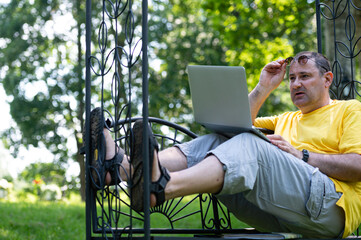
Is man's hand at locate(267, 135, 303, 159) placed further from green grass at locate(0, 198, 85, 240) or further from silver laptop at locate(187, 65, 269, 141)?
green grass at locate(0, 198, 85, 240)

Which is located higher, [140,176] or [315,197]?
[140,176]

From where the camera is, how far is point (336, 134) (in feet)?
7.64

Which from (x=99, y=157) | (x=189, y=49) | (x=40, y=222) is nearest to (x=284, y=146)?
(x=99, y=157)

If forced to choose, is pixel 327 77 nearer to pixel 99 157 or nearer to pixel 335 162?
pixel 335 162

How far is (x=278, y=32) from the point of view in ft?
36.6

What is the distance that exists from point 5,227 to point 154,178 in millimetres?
2887

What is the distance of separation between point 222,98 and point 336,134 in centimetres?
62

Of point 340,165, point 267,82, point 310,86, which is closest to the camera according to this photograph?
point 340,165

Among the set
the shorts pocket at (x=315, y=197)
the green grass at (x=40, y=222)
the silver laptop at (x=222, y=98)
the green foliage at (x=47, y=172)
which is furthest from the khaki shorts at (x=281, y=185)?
the green foliage at (x=47, y=172)

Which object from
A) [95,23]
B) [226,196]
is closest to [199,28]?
[95,23]

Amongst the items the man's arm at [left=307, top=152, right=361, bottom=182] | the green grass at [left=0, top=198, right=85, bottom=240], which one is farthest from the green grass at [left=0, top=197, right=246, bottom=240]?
the man's arm at [left=307, top=152, right=361, bottom=182]

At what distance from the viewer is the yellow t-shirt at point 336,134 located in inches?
85.4

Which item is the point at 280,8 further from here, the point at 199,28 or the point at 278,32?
the point at 199,28

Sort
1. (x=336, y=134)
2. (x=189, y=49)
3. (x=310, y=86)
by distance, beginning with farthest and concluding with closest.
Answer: (x=189, y=49) → (x=310, y=86) → (x=336, y=134)
